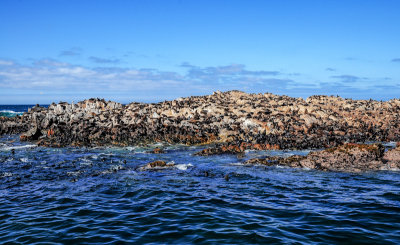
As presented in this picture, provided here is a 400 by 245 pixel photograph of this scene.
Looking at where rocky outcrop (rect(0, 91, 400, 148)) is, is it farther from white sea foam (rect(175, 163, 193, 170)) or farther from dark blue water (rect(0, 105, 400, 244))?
dark blue water (rect(0, 105, 400, 244))

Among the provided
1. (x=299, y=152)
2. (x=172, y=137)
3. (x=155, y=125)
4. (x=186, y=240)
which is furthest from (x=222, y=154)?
(x=186, y=240)

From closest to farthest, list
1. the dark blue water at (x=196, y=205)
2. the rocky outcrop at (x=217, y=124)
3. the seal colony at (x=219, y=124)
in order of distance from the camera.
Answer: the dark blue water at (x=196, y=205)
the seal colony at (x=219, y=124)
the rocky outcrop at (x=217, y=124)

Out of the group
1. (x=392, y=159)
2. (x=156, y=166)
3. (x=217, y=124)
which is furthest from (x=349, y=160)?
(x=217, y=124)

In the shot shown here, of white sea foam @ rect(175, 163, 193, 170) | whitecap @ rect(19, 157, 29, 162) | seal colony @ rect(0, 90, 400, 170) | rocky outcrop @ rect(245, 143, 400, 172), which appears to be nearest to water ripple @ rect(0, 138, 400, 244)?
white sea foam @ rect(175, 163, 193, 170)

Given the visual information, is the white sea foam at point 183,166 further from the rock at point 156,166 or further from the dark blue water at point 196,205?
the rock at point 156,166

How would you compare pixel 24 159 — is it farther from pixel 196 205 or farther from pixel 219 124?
pixel 219 124

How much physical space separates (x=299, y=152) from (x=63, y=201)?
23826mm

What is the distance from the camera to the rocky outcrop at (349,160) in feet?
74.8

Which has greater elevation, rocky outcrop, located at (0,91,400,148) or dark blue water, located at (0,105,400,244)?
rocky outcrop, located at (0,91,400,148)

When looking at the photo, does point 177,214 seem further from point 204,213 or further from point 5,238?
point 5,238

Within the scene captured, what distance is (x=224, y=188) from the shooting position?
18.1 m

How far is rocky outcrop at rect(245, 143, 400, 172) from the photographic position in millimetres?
22812

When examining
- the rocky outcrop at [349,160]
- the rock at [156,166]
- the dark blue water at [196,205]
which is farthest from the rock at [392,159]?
the rock at [156,166]

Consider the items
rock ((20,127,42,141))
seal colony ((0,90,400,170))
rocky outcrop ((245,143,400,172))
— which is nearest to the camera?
rocky outcrop ((245,143,400,172))
